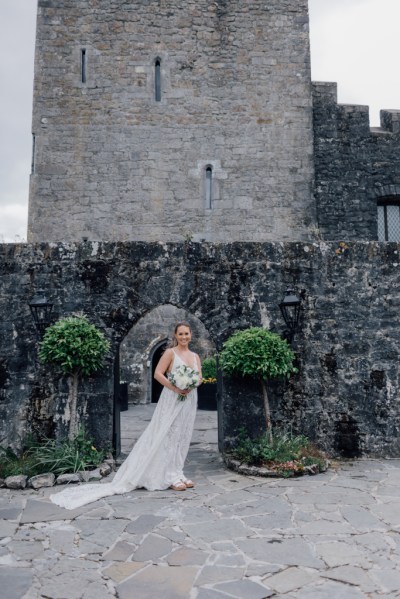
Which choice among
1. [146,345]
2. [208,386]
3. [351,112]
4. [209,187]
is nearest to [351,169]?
[351,112]

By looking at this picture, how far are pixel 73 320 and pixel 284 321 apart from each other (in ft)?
9.53

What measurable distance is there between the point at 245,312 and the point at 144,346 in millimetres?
7891

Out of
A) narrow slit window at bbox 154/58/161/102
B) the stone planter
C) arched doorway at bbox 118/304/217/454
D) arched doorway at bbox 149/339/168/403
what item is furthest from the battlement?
the stone planter

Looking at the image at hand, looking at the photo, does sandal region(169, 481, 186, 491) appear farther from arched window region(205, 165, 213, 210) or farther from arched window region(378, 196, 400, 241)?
arched window region(378, 196, 400, 241)

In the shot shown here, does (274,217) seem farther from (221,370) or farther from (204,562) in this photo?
(204,562)

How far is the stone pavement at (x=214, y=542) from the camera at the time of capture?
352cm

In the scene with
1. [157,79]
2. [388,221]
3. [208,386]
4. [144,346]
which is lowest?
[208,386]

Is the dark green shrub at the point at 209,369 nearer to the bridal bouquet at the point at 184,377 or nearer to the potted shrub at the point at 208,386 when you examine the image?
the potted shrub at the point at 208,386

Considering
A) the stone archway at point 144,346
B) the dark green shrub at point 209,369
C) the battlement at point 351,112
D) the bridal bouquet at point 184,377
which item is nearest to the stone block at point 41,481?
the bridal bouquet at point 184,377

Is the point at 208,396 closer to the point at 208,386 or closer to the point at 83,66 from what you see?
the point at 208,386

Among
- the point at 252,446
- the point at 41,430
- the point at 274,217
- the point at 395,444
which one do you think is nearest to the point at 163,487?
the point at 252,446

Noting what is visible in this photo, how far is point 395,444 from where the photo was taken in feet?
24.6

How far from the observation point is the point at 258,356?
682 cm

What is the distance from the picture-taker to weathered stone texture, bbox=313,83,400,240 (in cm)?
1359
